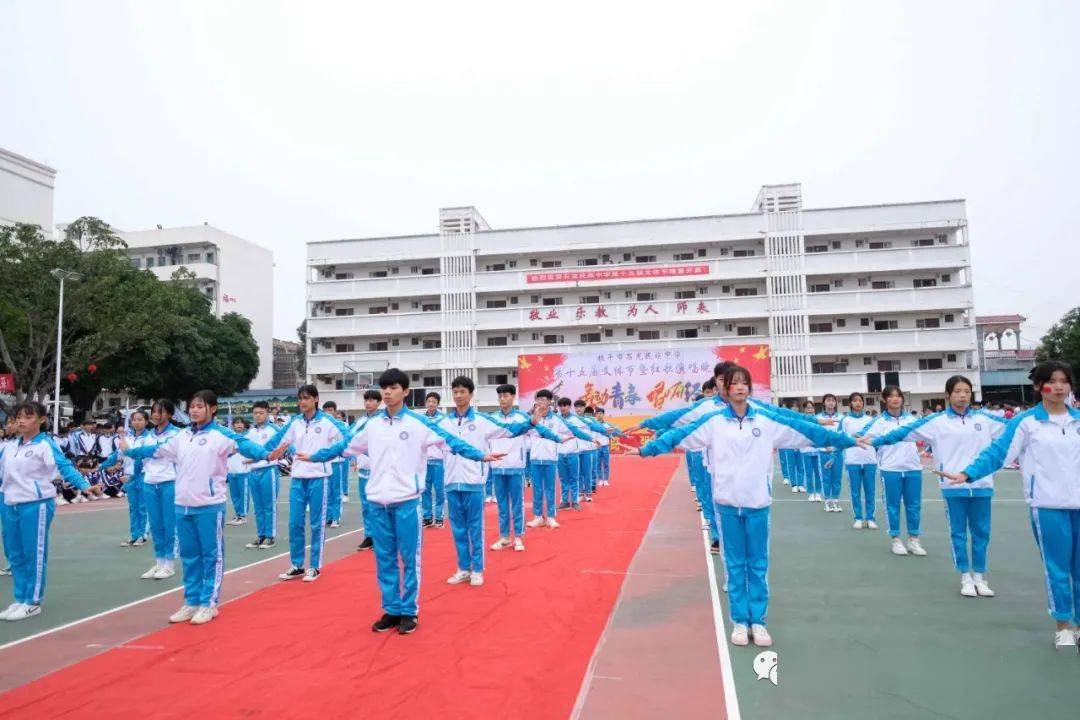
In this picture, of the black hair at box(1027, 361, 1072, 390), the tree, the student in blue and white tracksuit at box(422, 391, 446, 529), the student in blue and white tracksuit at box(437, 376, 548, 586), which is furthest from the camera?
the tree

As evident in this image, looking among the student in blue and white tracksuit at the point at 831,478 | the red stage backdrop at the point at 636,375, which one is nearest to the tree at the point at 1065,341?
the red stage backdrop at the point at 636,375

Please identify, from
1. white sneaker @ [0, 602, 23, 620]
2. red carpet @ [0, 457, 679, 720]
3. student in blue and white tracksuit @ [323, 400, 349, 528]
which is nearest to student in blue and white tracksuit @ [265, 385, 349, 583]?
red carpet @ [0, 457, 679, 720]

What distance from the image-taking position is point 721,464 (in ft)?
15.0

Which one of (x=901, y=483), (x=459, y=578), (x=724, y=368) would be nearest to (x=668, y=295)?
(x=901, y=483)

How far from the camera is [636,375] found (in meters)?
25.0

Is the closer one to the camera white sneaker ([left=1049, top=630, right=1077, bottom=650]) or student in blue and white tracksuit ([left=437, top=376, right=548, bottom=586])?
white sneaker ([left=1049, top=630, right=1077, bottom=650])

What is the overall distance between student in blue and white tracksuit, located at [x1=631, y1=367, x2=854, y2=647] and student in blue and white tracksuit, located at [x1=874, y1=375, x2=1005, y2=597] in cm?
158

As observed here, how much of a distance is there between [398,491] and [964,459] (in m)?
4.78

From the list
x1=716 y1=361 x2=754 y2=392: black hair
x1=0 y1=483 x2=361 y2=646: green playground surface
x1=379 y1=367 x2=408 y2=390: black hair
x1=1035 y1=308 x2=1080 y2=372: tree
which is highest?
x1=1035 y1=308 x2=1080 y2=372: tree

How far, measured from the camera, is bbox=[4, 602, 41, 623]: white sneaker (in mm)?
5598

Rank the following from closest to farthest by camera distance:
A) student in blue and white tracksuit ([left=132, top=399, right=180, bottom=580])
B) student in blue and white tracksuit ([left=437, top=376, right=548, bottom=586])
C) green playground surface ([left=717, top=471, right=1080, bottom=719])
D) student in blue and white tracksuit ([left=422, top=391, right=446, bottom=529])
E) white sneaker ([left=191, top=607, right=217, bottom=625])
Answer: green playground surface ([left=717, top=471, right=1080, bottom=719]) < white sneaker ([left=191, top=607, right=217, bottom=625]) < student in blue and white tracksuit ([left=437, top=376, right=548, bottom=586]) < student in blue and white tracksuit ([left=132, top=399, right=180, bottom=580]) < student in blue and white tracksuit ([left=422, top=391, right=446, bottom=529])

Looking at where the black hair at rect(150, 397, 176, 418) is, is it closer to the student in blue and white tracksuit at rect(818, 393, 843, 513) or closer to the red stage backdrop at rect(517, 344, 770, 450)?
the student in blue and white tracksuit at rect(818, 393, 843, 513)

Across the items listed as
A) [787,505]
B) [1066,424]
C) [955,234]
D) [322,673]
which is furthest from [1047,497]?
[955,234]

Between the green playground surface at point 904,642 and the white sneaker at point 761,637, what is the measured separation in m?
0.07
